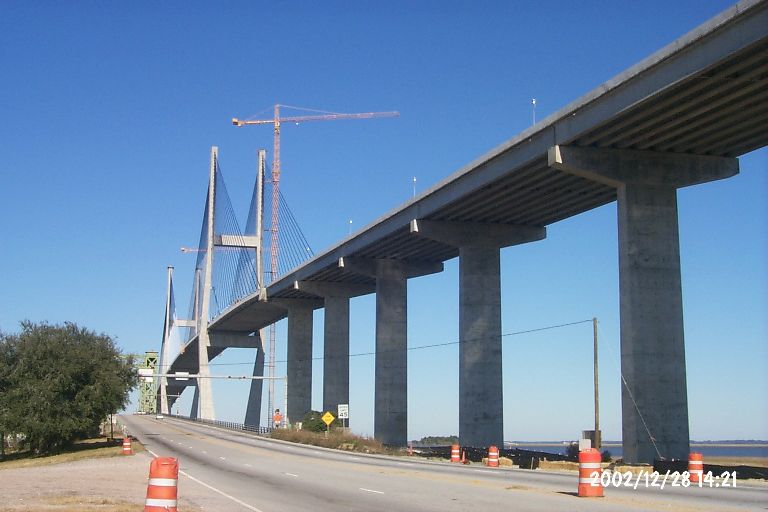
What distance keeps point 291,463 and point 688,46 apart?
22649 mm

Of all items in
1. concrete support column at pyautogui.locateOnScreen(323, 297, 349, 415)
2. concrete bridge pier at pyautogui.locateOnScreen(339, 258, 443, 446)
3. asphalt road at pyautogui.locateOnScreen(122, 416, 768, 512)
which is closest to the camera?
asphalt road at pyautogui.locateOnScreen(122, 416, 768, 512)

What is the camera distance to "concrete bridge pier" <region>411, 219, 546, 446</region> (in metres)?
62.9

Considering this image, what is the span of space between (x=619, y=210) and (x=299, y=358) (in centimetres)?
6227

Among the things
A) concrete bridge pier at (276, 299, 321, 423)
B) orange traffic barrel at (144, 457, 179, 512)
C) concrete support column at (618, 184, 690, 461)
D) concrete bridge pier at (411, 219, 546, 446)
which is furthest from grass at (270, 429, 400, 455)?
orange traffic barrel at (144, 457, 179, 512)

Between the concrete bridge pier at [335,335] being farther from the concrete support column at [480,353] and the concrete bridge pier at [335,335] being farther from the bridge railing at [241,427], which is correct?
the concrete support column at [480,353]

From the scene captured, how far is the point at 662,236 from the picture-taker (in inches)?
1751

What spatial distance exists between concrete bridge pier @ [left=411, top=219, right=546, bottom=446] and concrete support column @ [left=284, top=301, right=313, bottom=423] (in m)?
39.9

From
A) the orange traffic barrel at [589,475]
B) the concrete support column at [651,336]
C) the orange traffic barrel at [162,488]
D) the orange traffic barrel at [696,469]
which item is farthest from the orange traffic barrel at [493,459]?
the orange traffic barrel at [162,488]

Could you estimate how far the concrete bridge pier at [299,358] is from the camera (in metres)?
103

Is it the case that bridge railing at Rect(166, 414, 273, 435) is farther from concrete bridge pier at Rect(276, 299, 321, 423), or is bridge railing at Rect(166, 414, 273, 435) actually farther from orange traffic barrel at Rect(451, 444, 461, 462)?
orange traffic barrel at Rect(451, 444, 461, 462)

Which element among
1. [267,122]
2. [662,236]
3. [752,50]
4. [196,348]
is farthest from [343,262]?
[267,122]

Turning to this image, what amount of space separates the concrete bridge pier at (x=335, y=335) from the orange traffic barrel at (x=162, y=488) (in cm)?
7411

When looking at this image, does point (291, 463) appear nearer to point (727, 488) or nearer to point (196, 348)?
point (727, 488)

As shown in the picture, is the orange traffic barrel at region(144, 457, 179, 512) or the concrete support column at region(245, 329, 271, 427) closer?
the orange traffic barrel at region(144, 457, 179, 512)
